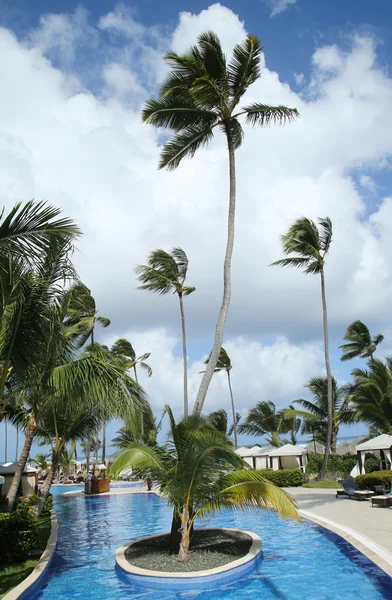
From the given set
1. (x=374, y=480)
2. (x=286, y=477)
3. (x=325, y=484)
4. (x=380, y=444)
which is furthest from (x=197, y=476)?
(x=286, y=477)

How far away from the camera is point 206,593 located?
7.77 meters

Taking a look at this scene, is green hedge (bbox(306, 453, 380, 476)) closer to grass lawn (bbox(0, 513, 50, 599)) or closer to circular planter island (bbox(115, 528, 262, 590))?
circular planter island (bbox(115, 528, 262, 590))

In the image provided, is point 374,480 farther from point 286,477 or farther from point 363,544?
point 363,544

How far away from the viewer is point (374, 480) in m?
19.3

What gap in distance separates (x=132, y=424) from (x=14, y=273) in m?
3.58

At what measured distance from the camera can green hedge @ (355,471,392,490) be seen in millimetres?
18891

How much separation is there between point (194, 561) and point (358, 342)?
1412 inches

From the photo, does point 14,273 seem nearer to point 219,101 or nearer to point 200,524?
point 219,101

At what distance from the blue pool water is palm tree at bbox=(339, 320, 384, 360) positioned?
2830cm

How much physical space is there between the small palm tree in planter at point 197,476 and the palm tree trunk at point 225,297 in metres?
1.15

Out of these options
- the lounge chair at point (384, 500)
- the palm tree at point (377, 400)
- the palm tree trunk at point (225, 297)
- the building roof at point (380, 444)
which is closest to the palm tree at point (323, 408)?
the palm tree at point (377, 400)

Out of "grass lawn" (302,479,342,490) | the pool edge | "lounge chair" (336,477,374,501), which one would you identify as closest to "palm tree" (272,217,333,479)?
"grass lawn" (302,479,342,490)

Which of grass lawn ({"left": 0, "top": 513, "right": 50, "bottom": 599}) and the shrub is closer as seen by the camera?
grass lawn ({"left": 0, "top": 513, "right": 50, "bottom": 599})

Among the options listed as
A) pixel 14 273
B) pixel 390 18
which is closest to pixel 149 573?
pixel 14 273
